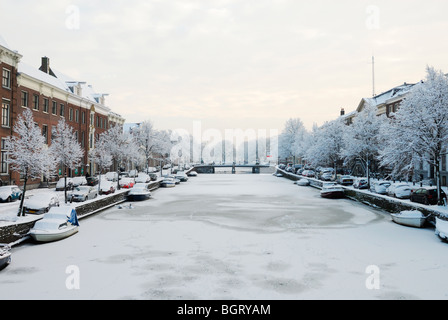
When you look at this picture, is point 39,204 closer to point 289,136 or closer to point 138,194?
point 138,194

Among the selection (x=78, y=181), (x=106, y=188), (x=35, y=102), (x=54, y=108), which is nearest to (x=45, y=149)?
(x=106, y=188)

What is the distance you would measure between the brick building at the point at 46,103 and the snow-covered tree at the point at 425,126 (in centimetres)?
3431

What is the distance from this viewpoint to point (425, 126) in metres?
26.2

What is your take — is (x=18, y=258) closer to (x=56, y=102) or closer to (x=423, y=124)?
(x=423, y=124)

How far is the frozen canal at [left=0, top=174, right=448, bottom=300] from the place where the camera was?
451 inches

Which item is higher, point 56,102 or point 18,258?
point 56,102

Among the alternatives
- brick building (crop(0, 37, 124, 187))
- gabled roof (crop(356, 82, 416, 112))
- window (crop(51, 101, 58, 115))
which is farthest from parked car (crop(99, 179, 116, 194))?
gabled roof (crop(356, 82, 416, 112))

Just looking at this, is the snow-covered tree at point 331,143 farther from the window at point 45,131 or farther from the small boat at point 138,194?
the window at point 45,131

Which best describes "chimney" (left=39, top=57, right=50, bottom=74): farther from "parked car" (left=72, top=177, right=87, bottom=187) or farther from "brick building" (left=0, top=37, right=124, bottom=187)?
"parked car" (left=72, top=177, right=87, bottom=187)

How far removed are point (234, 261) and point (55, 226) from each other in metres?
9.95

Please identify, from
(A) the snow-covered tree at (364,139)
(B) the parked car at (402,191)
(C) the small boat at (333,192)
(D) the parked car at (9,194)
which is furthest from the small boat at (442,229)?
(D) the parked car at (9,194)

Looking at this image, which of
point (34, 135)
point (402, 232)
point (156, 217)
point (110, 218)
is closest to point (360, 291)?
point (402, 232)

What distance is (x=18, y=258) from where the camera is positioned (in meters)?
15.4
